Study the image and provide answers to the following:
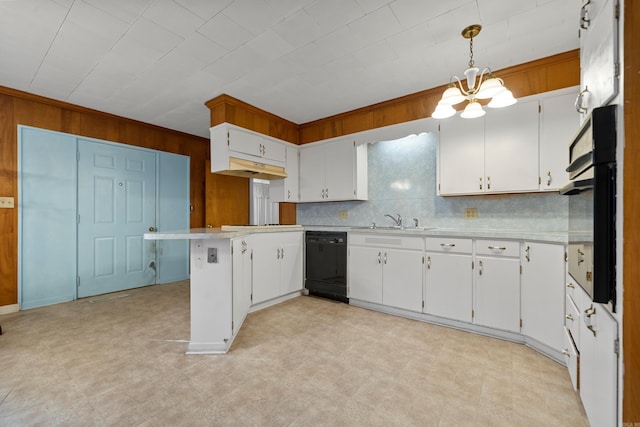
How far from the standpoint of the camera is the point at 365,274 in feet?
10.8

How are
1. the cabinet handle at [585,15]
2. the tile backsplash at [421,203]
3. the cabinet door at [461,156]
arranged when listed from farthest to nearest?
the cabinet door at [461,156]
the tile backsplash at [421,203]
the cabinet handle at [585,15]

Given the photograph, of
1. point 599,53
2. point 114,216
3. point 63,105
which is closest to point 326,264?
point 599,53

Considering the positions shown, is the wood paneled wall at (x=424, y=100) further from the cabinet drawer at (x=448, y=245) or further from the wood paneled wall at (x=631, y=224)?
the wood paneled wall at (x=631, y=224)

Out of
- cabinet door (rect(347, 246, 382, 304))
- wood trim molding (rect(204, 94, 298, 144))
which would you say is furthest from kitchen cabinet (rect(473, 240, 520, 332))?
wood trim molding (rect(204, 94, 298, 144))

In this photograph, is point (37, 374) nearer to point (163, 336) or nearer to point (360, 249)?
point (163, 336)

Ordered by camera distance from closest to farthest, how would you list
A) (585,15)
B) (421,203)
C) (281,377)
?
(585,15) < (281,377) < (421,203)

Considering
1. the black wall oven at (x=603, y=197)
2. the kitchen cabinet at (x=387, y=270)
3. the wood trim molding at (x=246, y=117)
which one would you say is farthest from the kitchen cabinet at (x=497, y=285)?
the wood trim molding at (x=246, y=117)

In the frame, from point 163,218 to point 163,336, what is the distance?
259 cm

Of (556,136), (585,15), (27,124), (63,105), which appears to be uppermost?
(63,105)

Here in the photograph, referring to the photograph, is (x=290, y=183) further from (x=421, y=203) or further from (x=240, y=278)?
(x=240, y=278)

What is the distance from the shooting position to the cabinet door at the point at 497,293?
237 centimetres

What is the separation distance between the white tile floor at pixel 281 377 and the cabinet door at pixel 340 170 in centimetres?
176

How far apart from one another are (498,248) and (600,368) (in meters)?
1.45

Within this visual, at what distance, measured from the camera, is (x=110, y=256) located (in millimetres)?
4043
